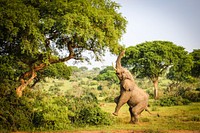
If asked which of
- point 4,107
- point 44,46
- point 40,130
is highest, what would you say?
point 44,46

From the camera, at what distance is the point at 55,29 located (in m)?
13.4

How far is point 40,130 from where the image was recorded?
41.9 feet

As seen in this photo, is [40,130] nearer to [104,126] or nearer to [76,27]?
[104,126]

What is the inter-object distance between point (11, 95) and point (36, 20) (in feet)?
12.2

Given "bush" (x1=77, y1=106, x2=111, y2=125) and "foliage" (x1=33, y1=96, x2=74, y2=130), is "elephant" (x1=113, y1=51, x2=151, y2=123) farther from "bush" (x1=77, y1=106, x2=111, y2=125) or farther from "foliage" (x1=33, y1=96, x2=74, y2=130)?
"foliage" (x1=33, y1=96, x2=74, y2=130)

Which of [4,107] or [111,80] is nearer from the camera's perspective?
[4,107]

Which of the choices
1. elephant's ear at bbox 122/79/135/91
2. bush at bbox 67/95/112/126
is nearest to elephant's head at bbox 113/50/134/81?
elephant's ear at bbox 122/79/135/91

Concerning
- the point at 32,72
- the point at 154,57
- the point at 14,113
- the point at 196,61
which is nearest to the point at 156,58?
the point at 154,57

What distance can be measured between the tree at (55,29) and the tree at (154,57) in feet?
62.0

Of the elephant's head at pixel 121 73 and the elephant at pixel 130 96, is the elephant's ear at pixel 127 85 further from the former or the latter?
the elephant's head at pixel 121 73

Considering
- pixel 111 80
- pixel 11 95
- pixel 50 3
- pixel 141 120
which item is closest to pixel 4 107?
pixel 11 95

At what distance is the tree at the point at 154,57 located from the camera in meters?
33.9

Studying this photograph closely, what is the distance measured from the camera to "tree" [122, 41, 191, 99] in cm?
3388

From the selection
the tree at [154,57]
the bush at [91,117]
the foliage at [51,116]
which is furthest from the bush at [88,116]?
the tree at [154,57]
